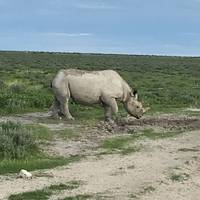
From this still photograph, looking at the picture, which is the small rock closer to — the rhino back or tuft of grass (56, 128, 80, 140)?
tuft of grass (56, 128, 80, 140)

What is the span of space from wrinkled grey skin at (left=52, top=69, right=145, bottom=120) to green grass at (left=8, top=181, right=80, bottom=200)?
9.70 m

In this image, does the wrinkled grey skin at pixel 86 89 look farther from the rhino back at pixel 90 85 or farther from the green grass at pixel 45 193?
the green grass at pixel 45 193

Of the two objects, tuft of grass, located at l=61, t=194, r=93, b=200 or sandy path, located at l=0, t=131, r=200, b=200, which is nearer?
tuft of grass, located at l=61, t=194, r=93, b=200

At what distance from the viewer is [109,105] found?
20.7m

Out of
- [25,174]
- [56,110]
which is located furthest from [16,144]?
[56,110]

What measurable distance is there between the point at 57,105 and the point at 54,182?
10.1 metres

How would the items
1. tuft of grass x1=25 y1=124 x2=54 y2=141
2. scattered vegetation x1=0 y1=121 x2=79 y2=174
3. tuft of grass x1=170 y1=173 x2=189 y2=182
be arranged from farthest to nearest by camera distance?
tuft of grass x1=25 y1=124 x2=54 y2=141
scattered vegetation x1=0 y1=121 x2=79 y2=174
tuft of grass x1=170 y1=173 x2=189 y2=182

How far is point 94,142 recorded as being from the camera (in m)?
16.4

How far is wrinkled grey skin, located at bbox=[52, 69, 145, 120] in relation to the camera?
806 inches

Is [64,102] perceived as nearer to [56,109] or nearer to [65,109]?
[65,109]

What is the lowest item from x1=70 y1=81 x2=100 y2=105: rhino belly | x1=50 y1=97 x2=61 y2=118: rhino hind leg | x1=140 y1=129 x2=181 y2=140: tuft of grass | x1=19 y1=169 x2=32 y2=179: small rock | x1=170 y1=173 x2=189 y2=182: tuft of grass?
x1=140 y1=129 x2=181 y2=140: tuft of grass

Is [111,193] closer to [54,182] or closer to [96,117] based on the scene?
[54,182]

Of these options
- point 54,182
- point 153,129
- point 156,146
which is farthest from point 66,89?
point 54,182

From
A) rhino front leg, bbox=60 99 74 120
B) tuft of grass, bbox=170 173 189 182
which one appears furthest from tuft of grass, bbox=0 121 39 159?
rhino front leg, bbox=60 99 74 120
